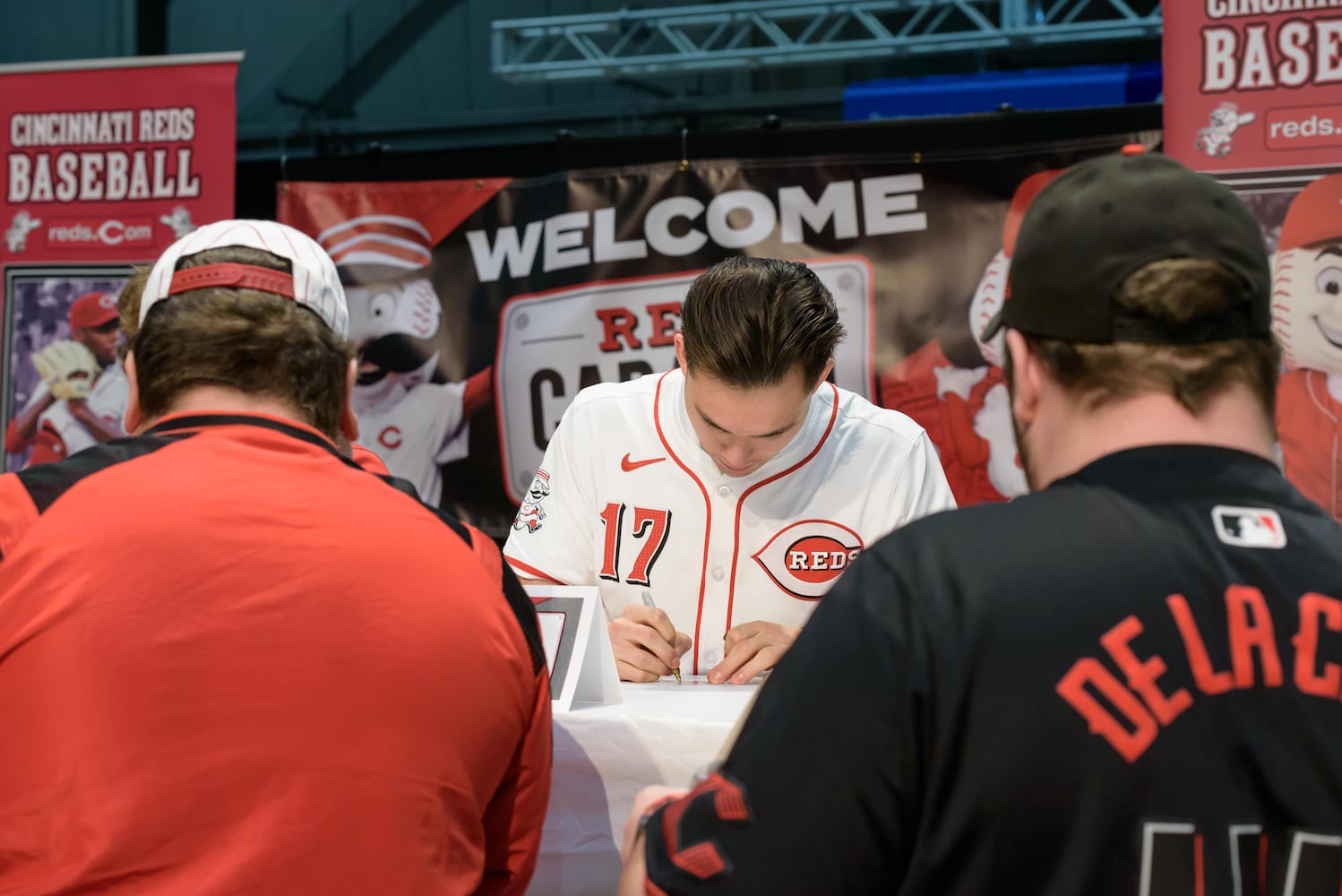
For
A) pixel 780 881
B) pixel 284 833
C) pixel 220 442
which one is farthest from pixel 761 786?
pixel 220 442

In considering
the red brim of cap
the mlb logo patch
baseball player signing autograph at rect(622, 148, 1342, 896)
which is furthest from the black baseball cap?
the red brim of cap

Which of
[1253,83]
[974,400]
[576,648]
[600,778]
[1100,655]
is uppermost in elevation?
[1253,83]

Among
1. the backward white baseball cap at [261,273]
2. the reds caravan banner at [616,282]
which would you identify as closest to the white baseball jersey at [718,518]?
the backward white baseball cap at [261,273]

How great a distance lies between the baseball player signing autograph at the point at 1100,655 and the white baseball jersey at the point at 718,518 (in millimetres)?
1291

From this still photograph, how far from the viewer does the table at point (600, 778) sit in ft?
4.43

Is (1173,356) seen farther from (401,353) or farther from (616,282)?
(401,353)

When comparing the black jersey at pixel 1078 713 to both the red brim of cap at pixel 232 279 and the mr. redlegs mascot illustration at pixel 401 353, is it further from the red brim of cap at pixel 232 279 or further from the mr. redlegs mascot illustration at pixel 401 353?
the mr. redlegs mascot illustration at pixel 401 353

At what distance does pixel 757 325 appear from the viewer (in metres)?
1.79

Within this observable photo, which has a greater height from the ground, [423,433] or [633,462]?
[423,433]

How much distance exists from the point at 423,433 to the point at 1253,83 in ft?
9.41

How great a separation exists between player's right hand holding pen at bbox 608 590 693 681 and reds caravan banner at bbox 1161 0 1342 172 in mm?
2464

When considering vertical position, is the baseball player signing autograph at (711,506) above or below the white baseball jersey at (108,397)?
below

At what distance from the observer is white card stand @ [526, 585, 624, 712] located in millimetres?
1446

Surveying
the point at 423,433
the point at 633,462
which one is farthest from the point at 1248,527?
the point at 423,433
